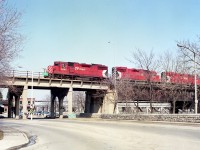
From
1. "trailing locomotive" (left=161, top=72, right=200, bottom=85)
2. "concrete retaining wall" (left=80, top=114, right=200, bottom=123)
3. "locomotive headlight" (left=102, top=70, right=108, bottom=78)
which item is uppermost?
"locomotive headlight" (left=102, top=70, right=108, bottom=78)

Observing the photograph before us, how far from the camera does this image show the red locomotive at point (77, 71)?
67938 millimetres

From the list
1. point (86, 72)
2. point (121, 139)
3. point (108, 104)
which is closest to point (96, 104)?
point (108, 104)

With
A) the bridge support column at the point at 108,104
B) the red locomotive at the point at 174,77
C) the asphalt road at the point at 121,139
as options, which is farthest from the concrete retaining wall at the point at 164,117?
the bridge support column at the point at 108,104

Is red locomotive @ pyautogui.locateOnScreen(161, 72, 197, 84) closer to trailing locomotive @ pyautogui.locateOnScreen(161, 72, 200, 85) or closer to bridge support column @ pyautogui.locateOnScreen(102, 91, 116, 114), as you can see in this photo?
trailing locomotive @ pyautogui.locateOnScreen(161, 72, 200, 85)

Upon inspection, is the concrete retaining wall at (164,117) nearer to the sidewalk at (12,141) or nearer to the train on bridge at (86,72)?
the train on bridge at (86,72)

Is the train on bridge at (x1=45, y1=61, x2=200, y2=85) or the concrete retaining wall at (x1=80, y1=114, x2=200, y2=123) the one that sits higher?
the train on bridge at (x1=45, y1=61, x2=200, y2=85)

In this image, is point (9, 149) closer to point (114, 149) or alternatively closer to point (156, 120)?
point (114, 149)

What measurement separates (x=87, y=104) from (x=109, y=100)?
60.8 ft

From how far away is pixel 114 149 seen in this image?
595 inches

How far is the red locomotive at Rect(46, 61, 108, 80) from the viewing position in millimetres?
67938

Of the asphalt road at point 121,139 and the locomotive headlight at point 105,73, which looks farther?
the locomotive headlight at point 105,73

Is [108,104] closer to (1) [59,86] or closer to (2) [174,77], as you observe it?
(1) [59,86]

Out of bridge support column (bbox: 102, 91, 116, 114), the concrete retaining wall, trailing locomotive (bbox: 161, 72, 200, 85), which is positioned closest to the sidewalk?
the concrete retaining wall

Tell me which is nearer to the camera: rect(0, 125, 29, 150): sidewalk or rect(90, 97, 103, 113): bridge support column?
rect(0, 125, 29, 150): sidewalk
